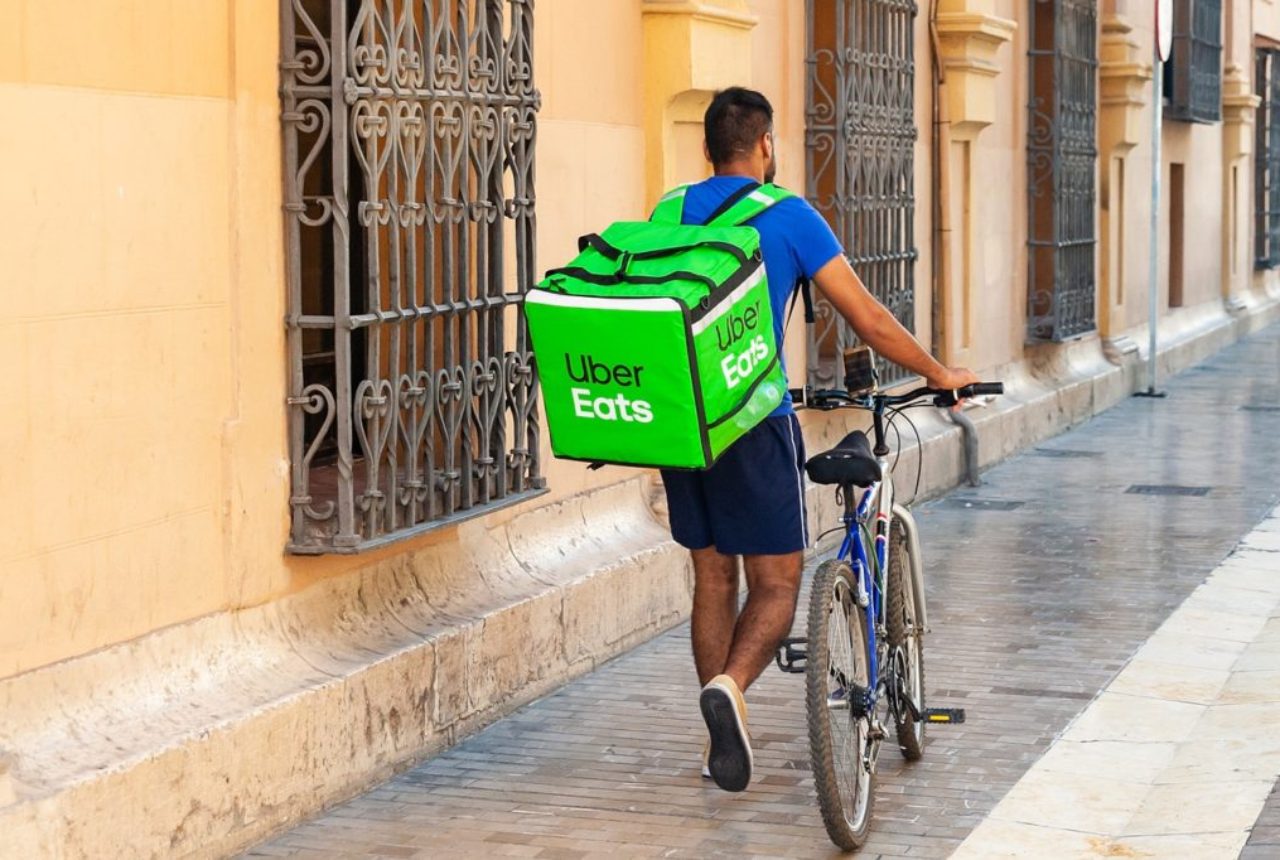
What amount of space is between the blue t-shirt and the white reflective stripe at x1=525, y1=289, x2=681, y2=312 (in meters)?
0.61

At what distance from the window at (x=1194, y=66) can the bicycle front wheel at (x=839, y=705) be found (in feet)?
53.4

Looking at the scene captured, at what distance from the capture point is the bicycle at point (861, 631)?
540cm

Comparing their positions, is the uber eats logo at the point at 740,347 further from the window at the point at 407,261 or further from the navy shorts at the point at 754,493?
the window at the point at 407,261

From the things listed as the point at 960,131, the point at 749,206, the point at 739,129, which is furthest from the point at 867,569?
the point at 960,131

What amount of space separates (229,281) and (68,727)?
1.29 meters

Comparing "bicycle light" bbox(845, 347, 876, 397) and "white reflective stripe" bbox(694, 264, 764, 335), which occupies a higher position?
"white reflective stripe" bbox(694, 264, 764, 335)

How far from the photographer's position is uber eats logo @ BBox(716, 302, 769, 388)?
5410 mm

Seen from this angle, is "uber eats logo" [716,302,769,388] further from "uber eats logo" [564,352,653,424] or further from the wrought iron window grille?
the wrought iron window grille

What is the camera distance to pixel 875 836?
5.77m

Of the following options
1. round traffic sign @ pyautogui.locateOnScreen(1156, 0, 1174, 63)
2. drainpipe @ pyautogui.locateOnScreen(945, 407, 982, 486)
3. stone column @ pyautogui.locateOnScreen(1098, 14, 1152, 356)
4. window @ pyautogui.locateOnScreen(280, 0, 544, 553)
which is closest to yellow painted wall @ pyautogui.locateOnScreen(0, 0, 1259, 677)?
window @ pyautogui.locateOnScreen(280, 0, 544, 553)

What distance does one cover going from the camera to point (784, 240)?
586 cm

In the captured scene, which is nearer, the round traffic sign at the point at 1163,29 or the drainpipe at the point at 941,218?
the drainpipe at the point at 941,218

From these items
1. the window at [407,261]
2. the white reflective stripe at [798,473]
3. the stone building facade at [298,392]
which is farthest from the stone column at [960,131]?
the white reflective stripe at [798,473]

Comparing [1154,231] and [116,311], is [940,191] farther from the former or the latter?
[116,311]
